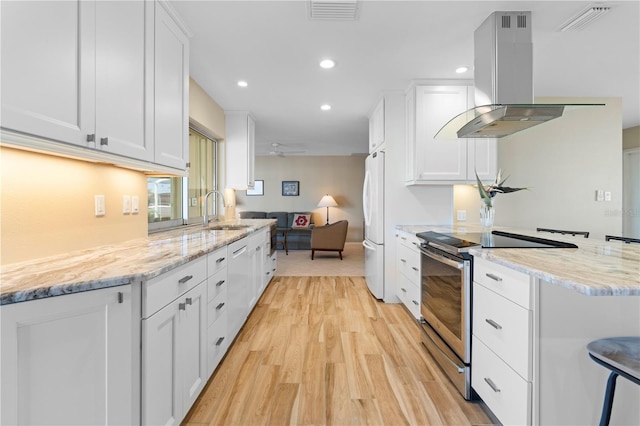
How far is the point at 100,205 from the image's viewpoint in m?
1.76

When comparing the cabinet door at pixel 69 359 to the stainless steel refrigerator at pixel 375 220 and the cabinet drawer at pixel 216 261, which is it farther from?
the stainless steel refrigerator at pixel 375 220

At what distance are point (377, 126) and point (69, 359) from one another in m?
3.69

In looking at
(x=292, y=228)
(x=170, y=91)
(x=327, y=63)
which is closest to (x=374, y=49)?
A: (x=327, y=63)

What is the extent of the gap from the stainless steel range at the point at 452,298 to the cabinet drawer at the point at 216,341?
58.5 inches

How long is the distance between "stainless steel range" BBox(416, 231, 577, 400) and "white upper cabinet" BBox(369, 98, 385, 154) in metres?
1.78

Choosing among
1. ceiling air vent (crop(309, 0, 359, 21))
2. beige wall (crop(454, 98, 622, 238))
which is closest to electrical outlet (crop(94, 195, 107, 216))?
ceiling air vent (crop(309, 0, 359, 21))

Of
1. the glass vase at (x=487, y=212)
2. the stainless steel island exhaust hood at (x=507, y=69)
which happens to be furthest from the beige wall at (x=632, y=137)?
the stainless steel island exhaust hood at (x=507, y=69)

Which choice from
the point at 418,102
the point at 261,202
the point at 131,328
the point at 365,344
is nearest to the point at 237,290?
the point at 365,344

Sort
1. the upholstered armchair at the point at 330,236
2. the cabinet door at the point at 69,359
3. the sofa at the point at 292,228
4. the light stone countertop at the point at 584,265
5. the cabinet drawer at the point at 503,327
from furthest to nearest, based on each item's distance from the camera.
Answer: the sofa at the point at 292,228 < the upholstered armchair at the point at 330,236 < the cabinet drawer at the point at 503,327 < the light stone countertop at the point at 584,265 < the cabinet door at the point at 69,359

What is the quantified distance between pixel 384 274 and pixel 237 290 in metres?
1.82

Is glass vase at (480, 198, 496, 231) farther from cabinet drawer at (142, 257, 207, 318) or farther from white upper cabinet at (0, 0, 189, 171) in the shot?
white upper cabinet at (0, 0, 189, 171)

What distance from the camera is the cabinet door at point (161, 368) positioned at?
1.16 m

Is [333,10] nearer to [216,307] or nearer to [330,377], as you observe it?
[216,307]

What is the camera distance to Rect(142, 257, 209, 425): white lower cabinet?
3.85 ft
